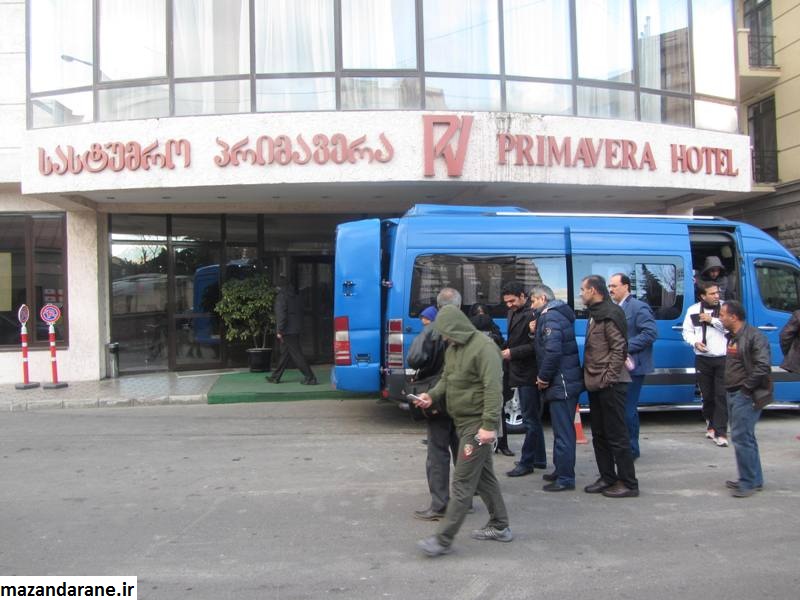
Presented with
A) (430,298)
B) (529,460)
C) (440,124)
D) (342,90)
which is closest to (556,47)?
(440,124)

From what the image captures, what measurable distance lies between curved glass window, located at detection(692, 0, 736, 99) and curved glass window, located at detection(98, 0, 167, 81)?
9.91 meters

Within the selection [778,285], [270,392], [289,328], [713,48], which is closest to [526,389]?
[778,285]

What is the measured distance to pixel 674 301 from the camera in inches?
328

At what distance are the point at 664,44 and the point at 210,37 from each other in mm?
8424

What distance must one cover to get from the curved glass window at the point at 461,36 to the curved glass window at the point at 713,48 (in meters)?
4.24

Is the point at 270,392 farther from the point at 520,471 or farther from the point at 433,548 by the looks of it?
the point at 433,548

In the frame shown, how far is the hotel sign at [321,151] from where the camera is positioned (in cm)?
1035

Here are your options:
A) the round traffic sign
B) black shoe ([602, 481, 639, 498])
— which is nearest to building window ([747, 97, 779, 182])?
black shoe ([602, 481, 639, 498])

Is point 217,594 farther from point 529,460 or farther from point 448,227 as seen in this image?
point 448,227

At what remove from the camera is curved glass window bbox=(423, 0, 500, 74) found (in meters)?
11.0

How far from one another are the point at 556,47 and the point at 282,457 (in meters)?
8.76

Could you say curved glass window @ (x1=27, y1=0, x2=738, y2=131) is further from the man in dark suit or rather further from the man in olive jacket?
the man in olive jacket

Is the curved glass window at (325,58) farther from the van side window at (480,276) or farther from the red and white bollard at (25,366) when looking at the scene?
the van side window at (480,276)

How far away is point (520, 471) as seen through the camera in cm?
591
